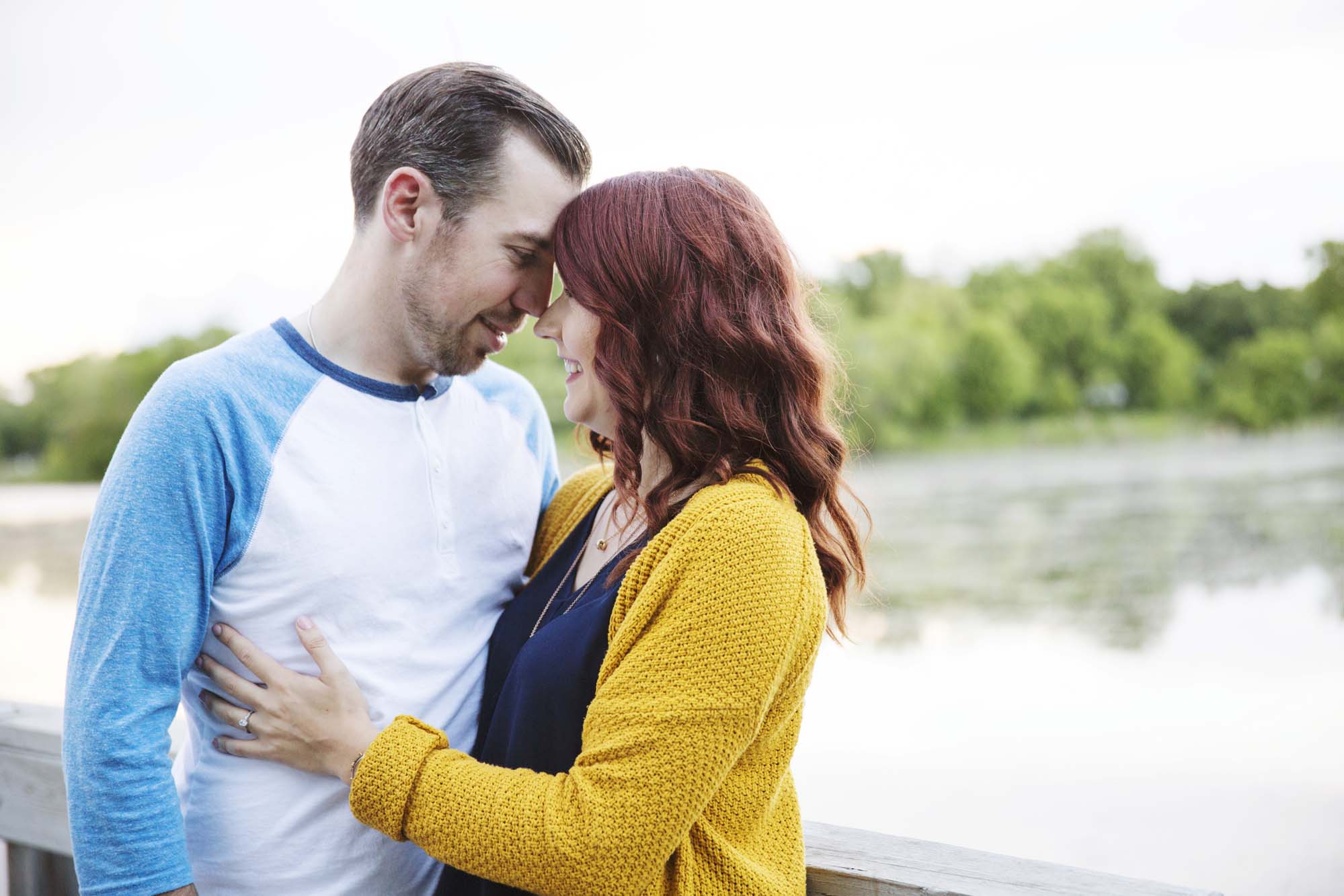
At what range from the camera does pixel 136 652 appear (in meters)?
1.16

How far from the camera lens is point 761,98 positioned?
17.6 metres

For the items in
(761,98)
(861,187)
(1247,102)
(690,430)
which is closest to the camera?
(690,430)

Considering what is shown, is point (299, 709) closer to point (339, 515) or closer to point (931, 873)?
point (339, 515)

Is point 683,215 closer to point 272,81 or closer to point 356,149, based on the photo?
point 356,149

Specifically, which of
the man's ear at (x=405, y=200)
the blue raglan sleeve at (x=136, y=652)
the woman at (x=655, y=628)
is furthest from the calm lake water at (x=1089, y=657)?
the blue raglan sleeve at (x=136, y=652)

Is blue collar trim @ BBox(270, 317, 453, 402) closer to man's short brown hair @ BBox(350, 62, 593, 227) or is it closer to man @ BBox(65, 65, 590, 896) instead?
man @ BBox(65, 65, 590, 896)

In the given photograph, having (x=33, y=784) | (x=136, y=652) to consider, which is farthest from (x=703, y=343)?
(x=33, y=784)

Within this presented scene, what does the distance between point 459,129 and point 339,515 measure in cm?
54

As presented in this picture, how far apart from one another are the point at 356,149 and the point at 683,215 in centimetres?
56

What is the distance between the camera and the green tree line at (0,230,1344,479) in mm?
14148

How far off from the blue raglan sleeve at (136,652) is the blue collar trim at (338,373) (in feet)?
0.70

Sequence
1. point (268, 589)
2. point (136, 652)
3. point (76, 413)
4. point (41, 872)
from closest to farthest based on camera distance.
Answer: point (136, 652) < point (268, 589) < point (41, 872) < point (76, 413)

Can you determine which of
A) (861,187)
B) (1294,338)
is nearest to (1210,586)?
(1294,338)

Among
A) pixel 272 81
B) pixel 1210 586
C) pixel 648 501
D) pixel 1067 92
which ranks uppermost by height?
pixel 1067 92
